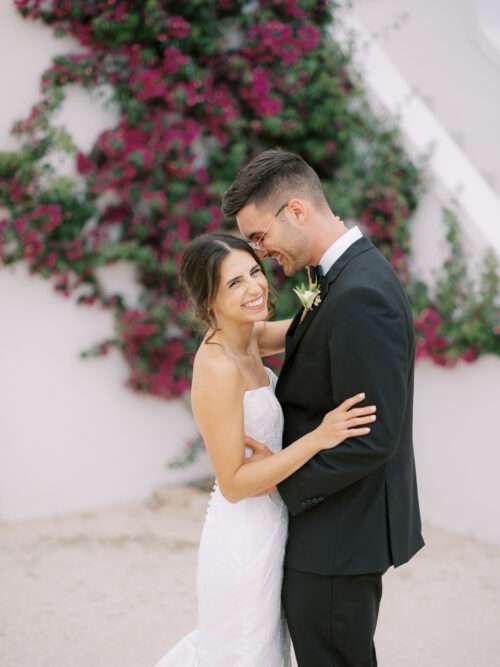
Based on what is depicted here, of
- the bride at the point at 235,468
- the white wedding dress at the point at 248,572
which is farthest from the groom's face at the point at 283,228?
the white wedding dress at the point at 248,572

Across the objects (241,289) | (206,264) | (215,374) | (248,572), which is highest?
(206,264)

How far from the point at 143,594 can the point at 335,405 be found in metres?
2.27

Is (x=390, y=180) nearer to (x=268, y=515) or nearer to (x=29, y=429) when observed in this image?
(x=29, y=429)

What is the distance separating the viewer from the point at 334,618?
2.18 meters

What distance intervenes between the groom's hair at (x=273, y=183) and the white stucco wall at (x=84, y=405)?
7.99 ft

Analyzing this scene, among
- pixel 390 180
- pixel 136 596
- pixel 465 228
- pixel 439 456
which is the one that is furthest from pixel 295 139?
pixel 136 596

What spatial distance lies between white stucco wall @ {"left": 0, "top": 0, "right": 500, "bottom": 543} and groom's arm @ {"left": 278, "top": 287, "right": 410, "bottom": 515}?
255 cm

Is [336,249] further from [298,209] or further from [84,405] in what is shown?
[84,405]

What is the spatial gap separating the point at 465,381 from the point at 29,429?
8.54ft

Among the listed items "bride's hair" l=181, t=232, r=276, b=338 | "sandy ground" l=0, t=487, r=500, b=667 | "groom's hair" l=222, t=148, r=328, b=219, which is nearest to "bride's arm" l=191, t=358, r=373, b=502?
"bride's hair" l=181, t=232, r=276, b=338

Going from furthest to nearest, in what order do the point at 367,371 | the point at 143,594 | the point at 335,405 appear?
1. the point at 143,594
2. the point at 335,405
3. the point at 367,371

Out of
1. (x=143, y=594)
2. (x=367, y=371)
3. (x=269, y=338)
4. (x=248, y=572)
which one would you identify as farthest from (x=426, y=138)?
(x=248, y=572)

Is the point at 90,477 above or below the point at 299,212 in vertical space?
below

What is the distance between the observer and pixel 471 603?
3918mm
